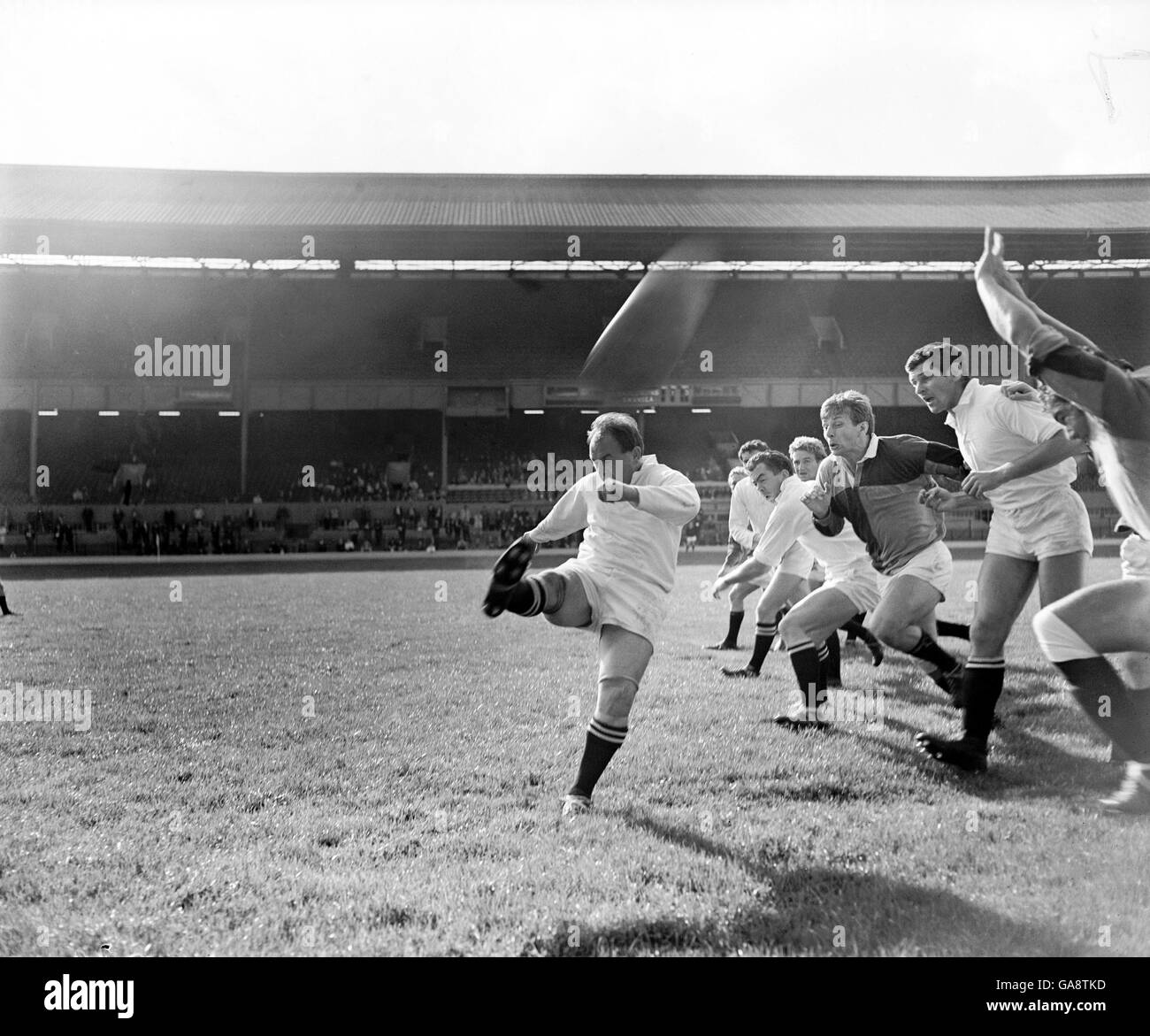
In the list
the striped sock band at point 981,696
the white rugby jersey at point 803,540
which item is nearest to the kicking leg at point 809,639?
the white rugby jersey at point 803,540

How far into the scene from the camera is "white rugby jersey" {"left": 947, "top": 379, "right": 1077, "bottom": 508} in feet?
15.6

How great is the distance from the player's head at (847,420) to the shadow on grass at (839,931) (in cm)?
291

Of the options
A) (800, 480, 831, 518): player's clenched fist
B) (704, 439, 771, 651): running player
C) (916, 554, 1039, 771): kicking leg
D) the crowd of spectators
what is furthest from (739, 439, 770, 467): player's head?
the crowd of spectators

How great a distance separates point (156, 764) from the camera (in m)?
4.94

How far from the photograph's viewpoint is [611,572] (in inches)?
178

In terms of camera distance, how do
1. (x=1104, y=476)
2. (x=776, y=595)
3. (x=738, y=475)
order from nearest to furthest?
(x=1104, y=476), (x=776, y=595), (x=738, y=475)

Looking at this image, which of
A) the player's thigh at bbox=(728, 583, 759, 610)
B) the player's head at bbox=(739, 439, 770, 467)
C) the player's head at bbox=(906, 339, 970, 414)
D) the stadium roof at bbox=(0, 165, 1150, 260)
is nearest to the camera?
the player's head at bbox=(906, 339, 970, 414)

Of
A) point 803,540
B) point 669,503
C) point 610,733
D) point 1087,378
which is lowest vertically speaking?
point 610,733

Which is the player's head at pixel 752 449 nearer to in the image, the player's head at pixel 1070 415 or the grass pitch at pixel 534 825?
the grass pitch at pixel 534 825

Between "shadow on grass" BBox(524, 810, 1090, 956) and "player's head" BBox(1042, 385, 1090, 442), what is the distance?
1.85 m

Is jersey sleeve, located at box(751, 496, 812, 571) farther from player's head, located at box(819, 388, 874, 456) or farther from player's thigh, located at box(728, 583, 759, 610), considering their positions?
player's thigh, located at box(728, 583, 759, 610)

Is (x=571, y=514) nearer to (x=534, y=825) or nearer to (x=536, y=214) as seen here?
(x=534, y=825)

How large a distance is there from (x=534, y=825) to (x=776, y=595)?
4142mm

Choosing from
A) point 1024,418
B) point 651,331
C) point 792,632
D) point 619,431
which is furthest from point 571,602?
point 651,331
